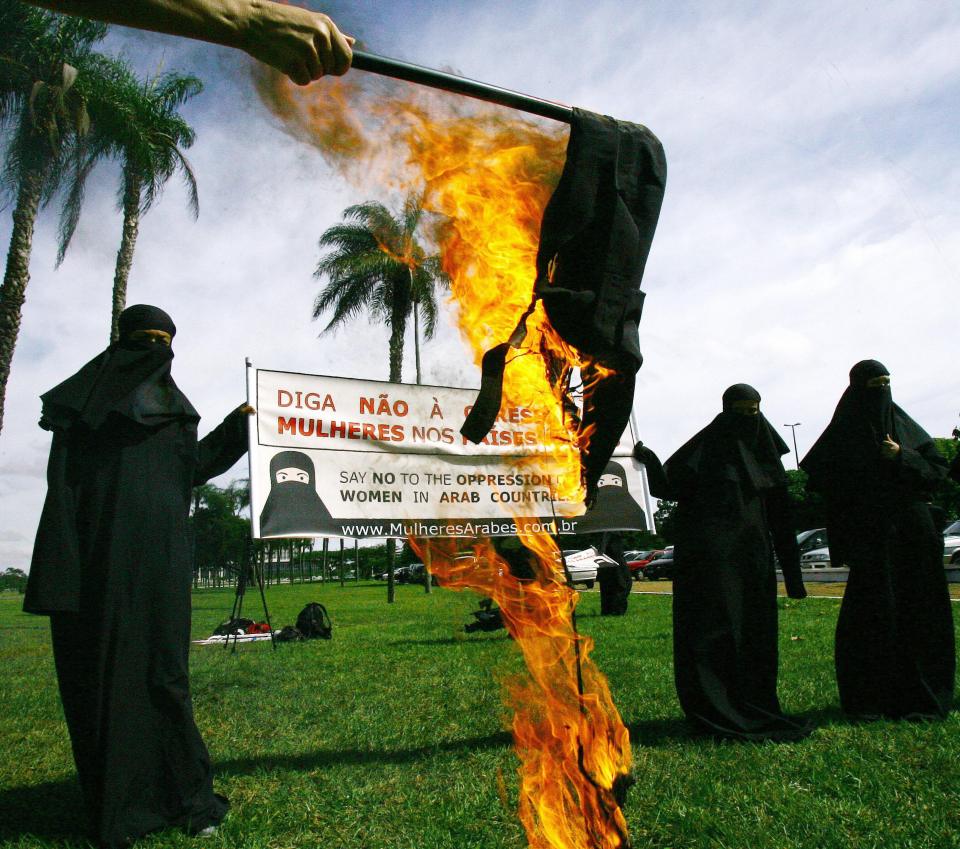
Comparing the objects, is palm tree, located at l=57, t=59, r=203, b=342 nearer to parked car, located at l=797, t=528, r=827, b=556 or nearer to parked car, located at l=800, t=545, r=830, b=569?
parked car, located at l=800, t=545, r=830, b=569

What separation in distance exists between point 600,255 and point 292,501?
17.8ft

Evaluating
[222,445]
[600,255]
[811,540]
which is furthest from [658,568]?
[600,255]

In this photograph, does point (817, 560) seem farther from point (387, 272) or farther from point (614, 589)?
point (387, 272)

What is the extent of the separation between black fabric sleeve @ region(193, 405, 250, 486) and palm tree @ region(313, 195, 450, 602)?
4.23ft

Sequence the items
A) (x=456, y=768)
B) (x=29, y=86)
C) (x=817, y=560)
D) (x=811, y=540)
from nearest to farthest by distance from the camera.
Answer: (x=456, y=768) < (x=29, y=86) < (x=817, y=560) < (x=811, y=540)

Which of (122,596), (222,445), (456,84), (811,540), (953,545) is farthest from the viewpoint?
(811,540)

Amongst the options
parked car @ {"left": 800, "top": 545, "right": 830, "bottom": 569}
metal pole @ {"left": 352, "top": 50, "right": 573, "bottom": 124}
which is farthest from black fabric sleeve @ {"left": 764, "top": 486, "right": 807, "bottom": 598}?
parked car @ {"left": 800, "top": 545, "right": 830, "bottom": 569}

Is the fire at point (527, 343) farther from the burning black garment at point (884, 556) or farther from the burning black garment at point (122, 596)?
the burning black garment at point (884, 556)

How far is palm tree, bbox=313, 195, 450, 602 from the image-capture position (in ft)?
8.24

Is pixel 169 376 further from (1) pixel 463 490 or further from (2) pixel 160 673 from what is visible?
(1) pixel 463 490

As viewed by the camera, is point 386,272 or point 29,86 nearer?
point 386,272

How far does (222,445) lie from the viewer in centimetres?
434

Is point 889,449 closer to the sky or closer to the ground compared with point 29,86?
closer to the ground

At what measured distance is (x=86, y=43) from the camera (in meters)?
11.9
